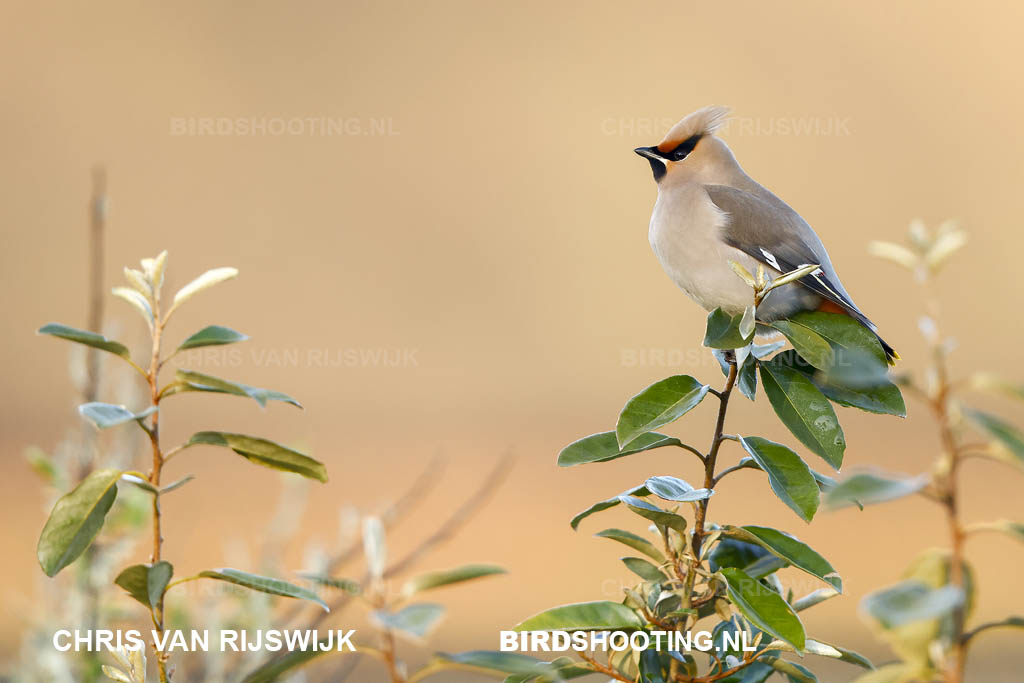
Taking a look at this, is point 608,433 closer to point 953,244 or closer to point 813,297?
point 953,244

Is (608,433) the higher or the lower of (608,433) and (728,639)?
the higher

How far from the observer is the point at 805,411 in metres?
0.88

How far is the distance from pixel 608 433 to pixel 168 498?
5152 millimetres

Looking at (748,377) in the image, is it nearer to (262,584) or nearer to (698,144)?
(262,584)

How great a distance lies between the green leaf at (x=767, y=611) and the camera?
2.36ft

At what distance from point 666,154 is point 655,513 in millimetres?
1048

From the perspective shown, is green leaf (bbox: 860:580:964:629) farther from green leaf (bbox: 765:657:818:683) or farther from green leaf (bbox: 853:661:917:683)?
green leaf (bbox: 765:657:818:683)

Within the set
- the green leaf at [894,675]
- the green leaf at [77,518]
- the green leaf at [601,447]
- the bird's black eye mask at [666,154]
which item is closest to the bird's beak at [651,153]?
the bird's black eye mask at [666,154]

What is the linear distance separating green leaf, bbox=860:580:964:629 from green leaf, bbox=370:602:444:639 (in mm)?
266

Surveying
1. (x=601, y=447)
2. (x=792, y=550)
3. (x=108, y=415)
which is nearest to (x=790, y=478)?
(x=792, y=550)

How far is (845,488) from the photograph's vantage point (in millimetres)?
492

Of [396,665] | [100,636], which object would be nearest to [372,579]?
[396,665]

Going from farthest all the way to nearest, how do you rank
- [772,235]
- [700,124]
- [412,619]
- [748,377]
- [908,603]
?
[700,124] < [772,235] < [748,377] < [412,619] < [908,603]

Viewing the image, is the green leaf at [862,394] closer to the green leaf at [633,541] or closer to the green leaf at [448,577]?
the green leaf at [633,541]
